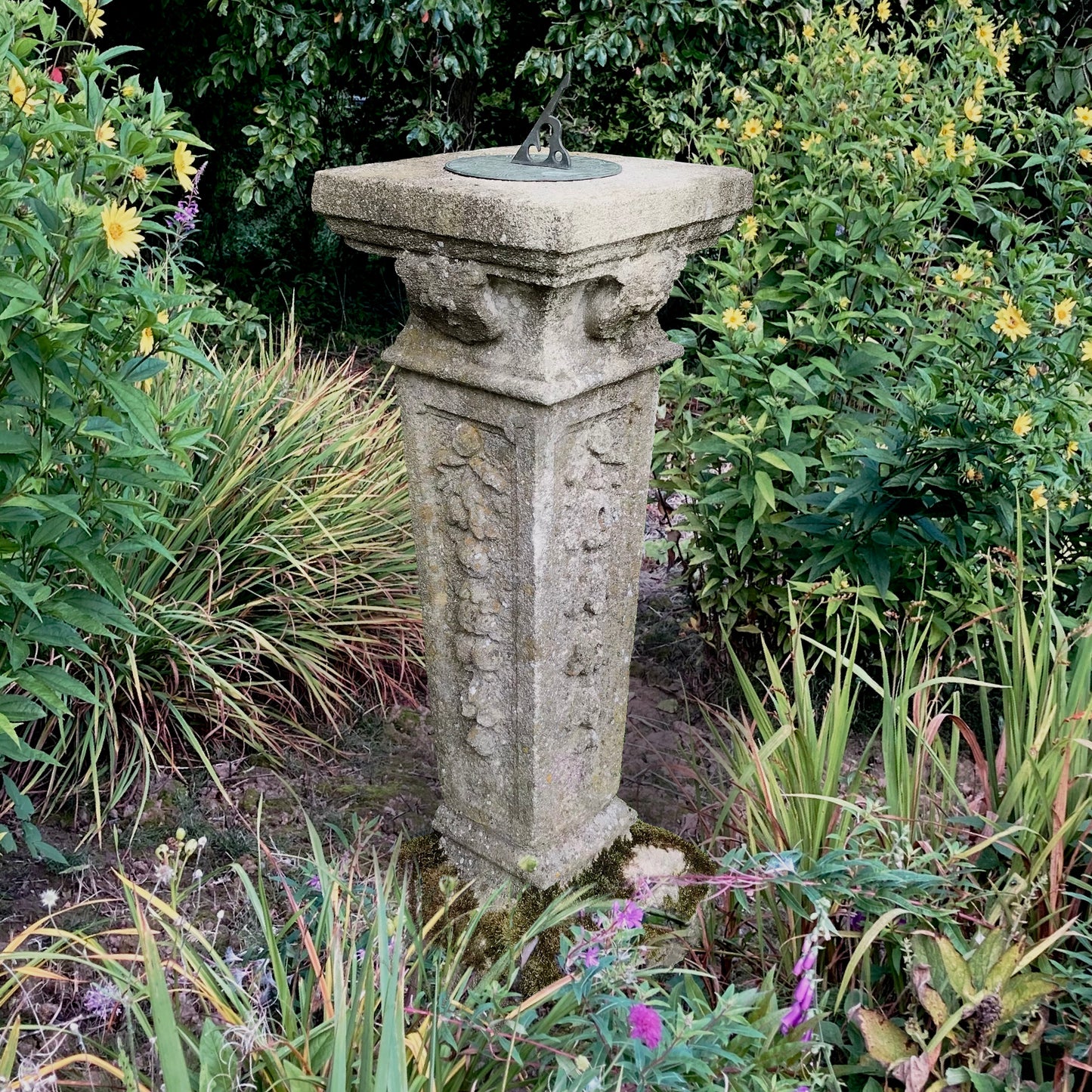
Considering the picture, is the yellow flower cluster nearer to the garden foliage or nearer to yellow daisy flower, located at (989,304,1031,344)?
yellow daisy flower, located at (989,304,1031,344)

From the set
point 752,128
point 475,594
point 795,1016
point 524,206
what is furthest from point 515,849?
point 752,128

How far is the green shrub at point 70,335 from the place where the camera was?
1443 mm

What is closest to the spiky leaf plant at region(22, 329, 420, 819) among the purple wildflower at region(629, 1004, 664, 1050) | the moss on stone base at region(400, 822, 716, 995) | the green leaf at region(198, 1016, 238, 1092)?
the moss on stone base at region(400, 822, 716, 995)

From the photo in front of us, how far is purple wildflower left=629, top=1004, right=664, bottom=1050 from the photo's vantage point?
1259 millimetres

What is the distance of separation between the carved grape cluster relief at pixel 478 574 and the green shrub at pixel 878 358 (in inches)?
33.2

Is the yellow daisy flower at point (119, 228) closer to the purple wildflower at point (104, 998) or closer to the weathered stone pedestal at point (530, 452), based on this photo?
the weathered stone pedestal at point (530, 452)

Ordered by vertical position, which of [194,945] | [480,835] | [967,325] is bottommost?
[194,945]

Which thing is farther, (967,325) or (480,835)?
(967,325)

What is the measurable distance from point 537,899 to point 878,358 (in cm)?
158

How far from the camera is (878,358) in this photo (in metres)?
2.75

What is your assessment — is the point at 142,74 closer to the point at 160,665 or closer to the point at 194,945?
the point at 160,665

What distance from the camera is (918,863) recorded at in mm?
1453

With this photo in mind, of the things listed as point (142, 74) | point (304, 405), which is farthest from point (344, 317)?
point (304, 405)

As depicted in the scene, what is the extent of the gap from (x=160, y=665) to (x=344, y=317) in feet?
13.3
